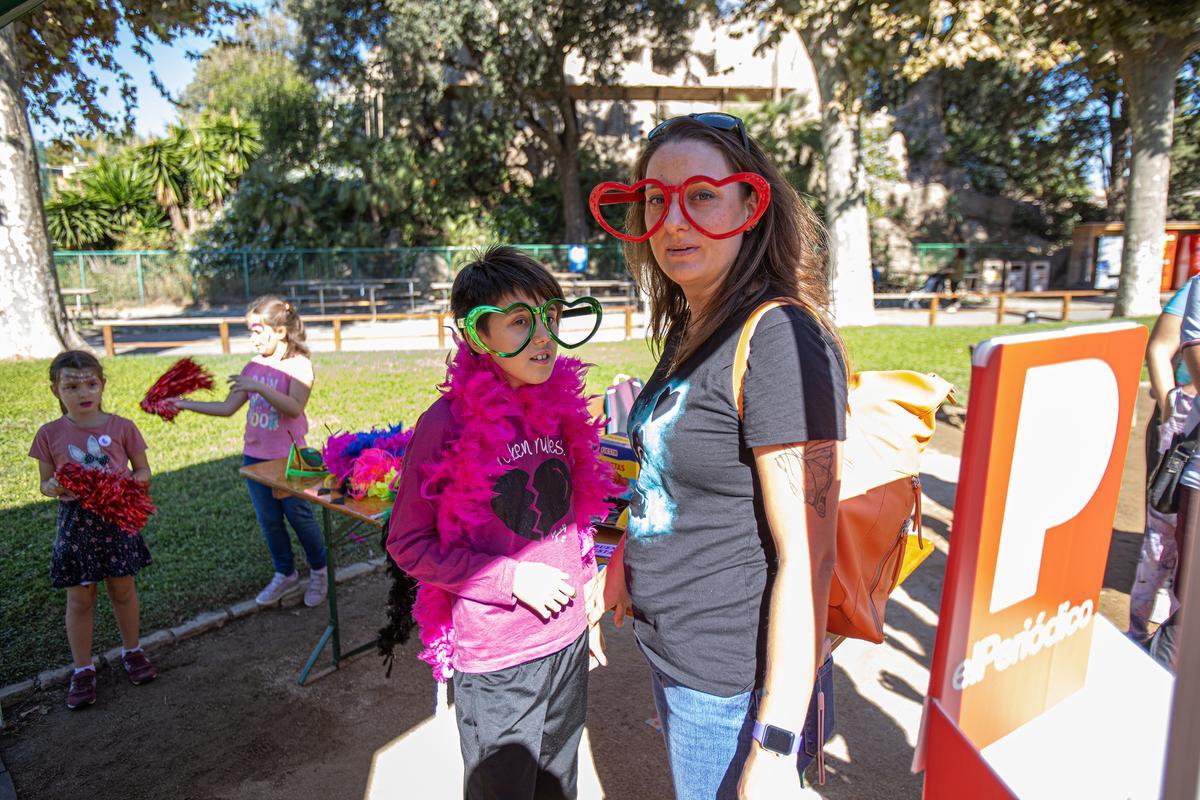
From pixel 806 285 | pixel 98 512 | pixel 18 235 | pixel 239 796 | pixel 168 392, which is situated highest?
pixel 18 235

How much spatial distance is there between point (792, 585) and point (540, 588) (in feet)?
2.33

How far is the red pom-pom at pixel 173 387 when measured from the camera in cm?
361

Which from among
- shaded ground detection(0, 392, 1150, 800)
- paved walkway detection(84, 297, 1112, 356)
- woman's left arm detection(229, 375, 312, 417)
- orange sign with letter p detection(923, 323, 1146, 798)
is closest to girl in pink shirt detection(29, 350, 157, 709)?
shaded ground detection(0, 392, 1150, 800)

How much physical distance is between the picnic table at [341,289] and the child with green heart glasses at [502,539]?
19577mm

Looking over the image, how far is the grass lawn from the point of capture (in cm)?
411

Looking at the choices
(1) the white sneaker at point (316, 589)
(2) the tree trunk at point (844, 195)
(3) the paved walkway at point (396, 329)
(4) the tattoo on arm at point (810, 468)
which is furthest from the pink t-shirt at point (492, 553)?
(2) the tree trunk at point (844, 195)

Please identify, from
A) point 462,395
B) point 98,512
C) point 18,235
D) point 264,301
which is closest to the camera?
point 462,395

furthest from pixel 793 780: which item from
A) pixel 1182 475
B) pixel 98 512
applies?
pixel 98 512

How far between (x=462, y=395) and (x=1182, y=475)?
8.30ft

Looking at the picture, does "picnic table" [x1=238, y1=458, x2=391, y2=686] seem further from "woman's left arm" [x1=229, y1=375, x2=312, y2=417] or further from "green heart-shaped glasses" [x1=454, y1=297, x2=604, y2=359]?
"green heart-shaped glasses" [x1=454, y1=297, x2=604, y2=359]

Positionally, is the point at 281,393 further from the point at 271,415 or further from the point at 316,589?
the point at 316,589

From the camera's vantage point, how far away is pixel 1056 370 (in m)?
1.11

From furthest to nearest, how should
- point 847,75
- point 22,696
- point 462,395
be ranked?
point 847,75, point 22,696, point 462,395

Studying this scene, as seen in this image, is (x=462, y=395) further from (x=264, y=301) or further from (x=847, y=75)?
(x=847, y=75)
